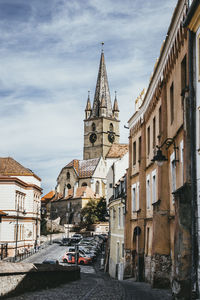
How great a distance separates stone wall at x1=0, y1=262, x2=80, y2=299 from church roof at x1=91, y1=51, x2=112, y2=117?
124 m

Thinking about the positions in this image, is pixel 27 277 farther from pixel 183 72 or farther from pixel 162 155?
pixel 183 72

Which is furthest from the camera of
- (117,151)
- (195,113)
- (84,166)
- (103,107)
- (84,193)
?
(103,107)

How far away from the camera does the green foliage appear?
9675 centimetres

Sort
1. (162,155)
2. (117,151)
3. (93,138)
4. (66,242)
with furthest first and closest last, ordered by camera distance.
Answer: (93,138), (66,242), (117,151), (162,155)

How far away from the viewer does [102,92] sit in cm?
14725

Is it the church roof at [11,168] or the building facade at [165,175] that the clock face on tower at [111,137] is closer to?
the church roof at [11,168]

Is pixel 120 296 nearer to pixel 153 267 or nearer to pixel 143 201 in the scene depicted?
pixel 153 267

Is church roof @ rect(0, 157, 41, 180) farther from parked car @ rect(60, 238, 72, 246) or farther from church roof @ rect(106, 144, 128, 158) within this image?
parked car @ rect(60, 238, 72, 246)

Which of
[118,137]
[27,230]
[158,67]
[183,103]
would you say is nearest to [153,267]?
[183,103]

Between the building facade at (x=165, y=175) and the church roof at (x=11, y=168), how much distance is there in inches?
1438

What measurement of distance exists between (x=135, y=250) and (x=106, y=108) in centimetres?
11995

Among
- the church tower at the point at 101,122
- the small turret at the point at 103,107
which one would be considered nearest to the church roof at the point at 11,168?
the church tower at the point at 101,122

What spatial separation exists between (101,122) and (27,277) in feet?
412

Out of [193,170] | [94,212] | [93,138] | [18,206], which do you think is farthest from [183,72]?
[93,138]
